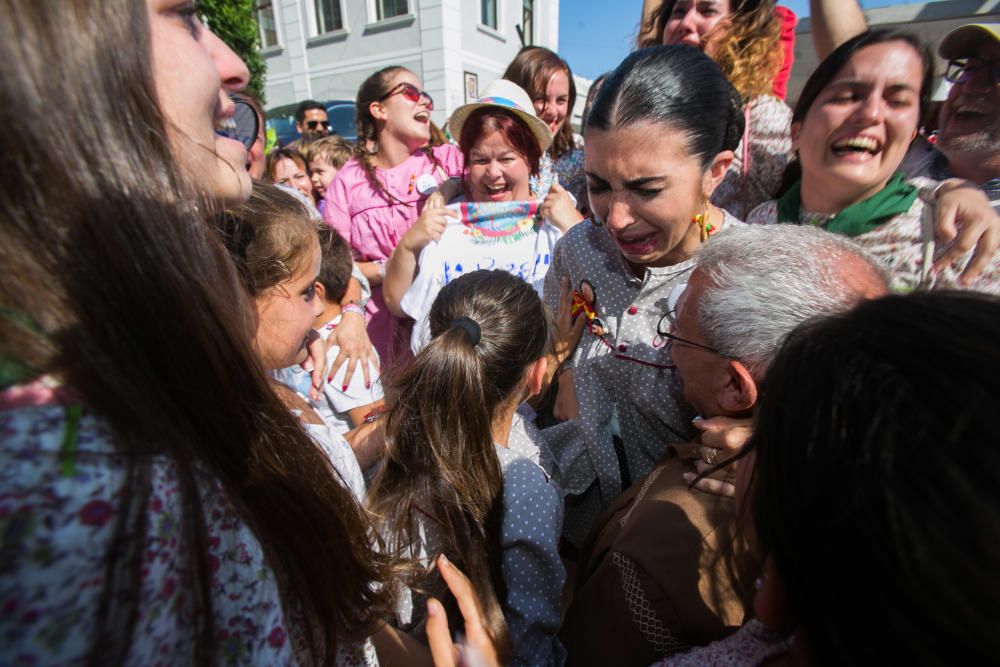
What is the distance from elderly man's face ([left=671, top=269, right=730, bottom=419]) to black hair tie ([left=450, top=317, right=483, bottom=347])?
2.12ft

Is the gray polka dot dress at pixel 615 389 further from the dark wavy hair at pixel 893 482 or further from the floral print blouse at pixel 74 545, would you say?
the floral print blouse at pixel 74 545

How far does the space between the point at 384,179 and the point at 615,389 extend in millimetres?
2068

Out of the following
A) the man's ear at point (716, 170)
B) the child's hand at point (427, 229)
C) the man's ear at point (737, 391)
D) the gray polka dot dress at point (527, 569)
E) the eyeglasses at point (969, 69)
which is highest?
the eyeglasses at point (969, 69)

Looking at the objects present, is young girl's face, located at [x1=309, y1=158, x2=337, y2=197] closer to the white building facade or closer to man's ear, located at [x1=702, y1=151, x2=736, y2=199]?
man's ear, located at [x1=702, y1=151, x2=736, y2=199]

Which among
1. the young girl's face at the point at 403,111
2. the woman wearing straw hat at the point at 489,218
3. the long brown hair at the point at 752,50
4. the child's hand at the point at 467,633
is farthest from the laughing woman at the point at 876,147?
the young girl's face at the point at 403,111

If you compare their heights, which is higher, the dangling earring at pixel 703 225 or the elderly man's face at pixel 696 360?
the dangling earring at pixel 703 225

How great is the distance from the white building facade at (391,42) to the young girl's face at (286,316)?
16.4 m

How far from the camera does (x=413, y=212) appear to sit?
119 inches

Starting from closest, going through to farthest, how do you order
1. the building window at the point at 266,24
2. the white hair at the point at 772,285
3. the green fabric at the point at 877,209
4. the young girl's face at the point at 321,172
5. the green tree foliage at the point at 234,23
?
the white hair at the point at 772,285 < the green fabric at the point at 877,209 < the young girl's face at the point at 321,172 < the green tree foliage at the point at 234,23 < the building window at the point at 266,24

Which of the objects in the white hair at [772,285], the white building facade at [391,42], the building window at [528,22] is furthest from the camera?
the building window at [528,22]

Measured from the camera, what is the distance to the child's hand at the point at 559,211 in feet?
8.22

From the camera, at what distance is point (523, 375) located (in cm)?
167

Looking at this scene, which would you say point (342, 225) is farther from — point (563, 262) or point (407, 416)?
point (407, 416)

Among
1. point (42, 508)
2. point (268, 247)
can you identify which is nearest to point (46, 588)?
point (42, 508)
